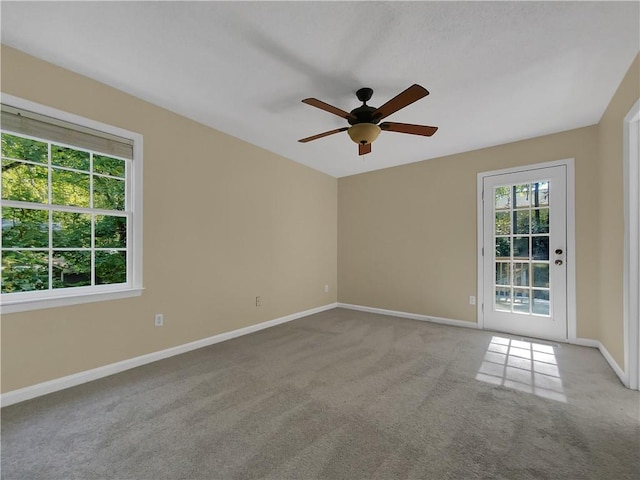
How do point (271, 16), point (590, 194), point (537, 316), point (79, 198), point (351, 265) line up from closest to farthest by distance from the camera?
point (271, 16) → point (79, 198) → point (590, 194) → point (537, 316) → point (351, 265)

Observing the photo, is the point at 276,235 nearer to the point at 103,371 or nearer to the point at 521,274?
the point at 103,371

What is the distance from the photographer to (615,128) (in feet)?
8.40

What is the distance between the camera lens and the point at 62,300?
2270 millimetres

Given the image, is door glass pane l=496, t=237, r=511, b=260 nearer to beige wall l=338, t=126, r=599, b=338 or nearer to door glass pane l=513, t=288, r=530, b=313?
beige wall l=338, t=126, r=599, b=338

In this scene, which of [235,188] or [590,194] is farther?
[235,188]

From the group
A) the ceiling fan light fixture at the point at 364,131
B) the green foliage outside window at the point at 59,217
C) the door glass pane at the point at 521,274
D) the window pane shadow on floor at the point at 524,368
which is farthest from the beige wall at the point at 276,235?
the ceiling fan light fixture at the point at 364,131

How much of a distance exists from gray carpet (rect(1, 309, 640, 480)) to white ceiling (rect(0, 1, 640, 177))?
8.25 feet

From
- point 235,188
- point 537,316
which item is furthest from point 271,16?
point 537,316

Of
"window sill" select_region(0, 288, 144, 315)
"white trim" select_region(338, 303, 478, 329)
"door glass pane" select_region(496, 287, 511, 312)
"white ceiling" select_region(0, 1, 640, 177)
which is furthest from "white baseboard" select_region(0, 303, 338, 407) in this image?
"door glass pane" select_region(496, 287, 511, 312)

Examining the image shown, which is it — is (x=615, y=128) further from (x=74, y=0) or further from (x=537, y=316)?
(x=74, y=0)

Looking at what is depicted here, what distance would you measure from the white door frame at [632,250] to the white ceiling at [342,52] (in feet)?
1.88

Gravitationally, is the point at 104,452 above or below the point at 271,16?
below

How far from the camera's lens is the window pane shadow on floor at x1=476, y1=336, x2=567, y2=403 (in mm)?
2268

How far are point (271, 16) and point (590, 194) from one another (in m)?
3.79
